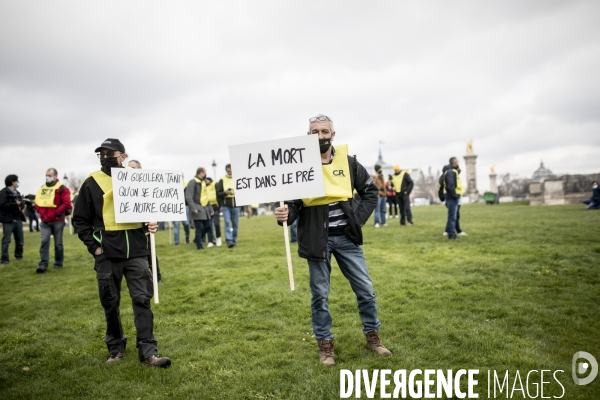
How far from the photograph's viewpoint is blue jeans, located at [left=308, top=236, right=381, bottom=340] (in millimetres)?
4734

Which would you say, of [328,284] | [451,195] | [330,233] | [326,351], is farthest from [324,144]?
[451,195]

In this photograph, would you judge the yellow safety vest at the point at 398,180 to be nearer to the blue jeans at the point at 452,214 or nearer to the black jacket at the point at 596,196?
the blue jeans at the point at 452,214


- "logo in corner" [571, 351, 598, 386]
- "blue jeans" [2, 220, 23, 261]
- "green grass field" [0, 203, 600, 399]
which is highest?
"blue jeans" [2, 220, 23, 261]

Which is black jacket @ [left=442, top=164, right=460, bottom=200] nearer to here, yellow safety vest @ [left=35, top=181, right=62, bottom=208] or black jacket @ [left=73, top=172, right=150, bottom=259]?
black jacket @ [left=73, top=172, right=150, bottom=259]

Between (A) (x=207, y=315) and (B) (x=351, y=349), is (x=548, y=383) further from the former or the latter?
(A) (x=207, y=315)

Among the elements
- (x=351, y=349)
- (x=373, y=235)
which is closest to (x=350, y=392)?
(x=351, y=349)

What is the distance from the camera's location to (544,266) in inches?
335

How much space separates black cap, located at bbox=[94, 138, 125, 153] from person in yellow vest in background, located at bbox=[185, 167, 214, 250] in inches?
312

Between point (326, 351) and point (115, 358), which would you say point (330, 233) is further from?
point (115, 358)

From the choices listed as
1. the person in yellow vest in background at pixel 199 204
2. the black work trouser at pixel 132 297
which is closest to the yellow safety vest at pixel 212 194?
the person in yellow vest in background at pixel 199 204

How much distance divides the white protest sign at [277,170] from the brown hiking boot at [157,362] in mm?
1965

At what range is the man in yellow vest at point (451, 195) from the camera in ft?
41.2

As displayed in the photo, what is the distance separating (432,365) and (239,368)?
2083mm

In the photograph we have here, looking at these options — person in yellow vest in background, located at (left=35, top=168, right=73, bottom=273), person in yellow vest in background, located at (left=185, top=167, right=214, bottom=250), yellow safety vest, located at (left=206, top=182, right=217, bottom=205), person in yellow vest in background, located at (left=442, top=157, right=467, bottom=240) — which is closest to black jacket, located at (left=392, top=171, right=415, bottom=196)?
person in yellow vest in background, located at (left=442, top=157, right=467, bottom=240)
